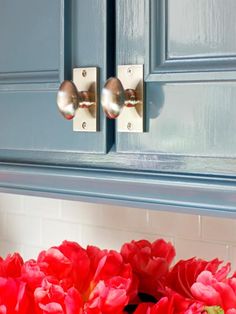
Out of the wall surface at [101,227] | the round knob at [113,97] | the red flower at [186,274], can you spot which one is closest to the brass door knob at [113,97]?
the round knob at [113,97]

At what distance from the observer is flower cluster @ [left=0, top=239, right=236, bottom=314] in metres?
0.68

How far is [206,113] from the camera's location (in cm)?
66

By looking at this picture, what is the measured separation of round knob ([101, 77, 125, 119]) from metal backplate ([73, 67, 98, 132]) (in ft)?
0.17

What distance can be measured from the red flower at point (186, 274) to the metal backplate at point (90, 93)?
206 mm

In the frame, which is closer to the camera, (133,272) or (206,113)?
(206,113)

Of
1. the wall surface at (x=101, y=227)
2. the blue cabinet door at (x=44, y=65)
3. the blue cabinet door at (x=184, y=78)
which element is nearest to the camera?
the blue cabinet door at (x=184, y=78)

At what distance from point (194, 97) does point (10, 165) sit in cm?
30

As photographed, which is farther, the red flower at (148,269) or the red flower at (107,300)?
the red flower at (148,269)

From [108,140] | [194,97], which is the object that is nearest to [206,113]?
[194,97]

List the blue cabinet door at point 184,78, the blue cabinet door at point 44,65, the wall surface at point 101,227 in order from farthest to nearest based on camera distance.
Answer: the wall surface at point 101,227 → the blue cabinet door at point 44,65 → the blue cabinet door at point 184,78

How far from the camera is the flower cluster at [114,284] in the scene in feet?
2.23

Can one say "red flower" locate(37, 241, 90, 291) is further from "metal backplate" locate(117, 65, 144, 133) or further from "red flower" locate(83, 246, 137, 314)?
"metal backplate" locate(117, 65, 144, 133)

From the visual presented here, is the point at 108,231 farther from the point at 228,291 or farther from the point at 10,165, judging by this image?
the point at 228,291

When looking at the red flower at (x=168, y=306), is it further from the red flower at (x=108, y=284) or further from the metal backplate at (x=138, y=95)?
the metal backplate at (x=138, y=95)
